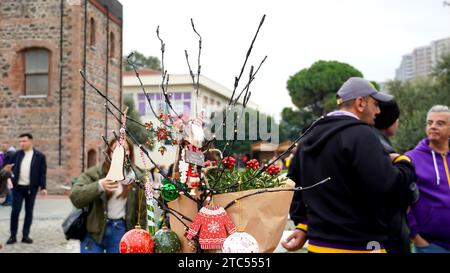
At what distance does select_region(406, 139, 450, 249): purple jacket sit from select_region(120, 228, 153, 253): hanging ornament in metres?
2.31

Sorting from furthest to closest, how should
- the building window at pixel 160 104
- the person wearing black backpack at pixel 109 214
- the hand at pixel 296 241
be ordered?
1. the person wearing black backpack at pixel 109 214
2. the hand at pixel 296 241
3. the building window at pixel 160 104

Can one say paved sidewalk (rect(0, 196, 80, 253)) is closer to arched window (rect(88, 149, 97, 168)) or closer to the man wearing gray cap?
arched window (rect(88, 149, 97, 168))

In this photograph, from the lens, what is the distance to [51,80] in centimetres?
2006

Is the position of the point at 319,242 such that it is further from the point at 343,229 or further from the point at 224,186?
the point at 224,186

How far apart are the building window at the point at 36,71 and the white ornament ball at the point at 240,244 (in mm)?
19645

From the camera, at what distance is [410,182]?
2.61 metres

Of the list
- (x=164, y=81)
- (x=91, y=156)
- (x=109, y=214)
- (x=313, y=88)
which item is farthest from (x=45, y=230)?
(x=313, y=88)

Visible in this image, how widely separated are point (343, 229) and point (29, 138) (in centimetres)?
763

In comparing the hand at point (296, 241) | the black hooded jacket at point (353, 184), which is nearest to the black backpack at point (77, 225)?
the hand at point (296, 241)

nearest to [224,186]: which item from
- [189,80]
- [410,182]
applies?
[189,80]

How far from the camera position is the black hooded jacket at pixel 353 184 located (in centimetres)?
252

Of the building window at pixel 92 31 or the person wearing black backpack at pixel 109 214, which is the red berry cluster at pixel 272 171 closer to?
the person wearing black backpack at pixel 109 214

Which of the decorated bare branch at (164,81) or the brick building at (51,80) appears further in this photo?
the brick building at (51,80)

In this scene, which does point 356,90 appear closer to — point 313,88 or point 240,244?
point 240,244
